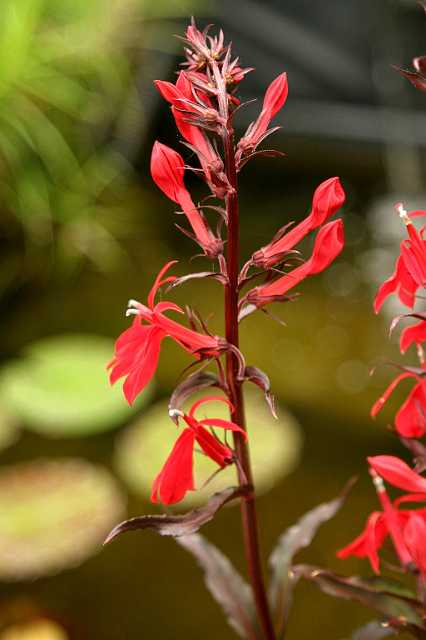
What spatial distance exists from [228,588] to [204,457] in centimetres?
50

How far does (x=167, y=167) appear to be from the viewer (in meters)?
0.37

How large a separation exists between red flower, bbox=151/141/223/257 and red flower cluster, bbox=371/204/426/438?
0.26 ft

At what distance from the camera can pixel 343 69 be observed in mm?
1893

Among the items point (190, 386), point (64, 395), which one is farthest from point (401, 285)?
point (64, 395)

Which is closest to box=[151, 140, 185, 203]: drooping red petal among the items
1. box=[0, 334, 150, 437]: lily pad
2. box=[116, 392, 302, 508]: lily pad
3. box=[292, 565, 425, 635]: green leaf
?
box=[292, 565, 425, 635]: green leaf

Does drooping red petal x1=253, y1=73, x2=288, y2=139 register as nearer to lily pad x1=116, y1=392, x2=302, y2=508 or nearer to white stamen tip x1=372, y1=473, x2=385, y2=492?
white stamen tip x1=372, y1=473, x2=385, y2=492

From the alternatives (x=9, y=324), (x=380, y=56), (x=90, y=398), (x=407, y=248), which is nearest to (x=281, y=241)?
(x=407, y=248)

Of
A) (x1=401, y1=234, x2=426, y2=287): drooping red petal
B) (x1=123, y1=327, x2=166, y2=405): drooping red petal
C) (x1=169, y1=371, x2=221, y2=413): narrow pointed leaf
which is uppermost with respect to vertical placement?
(x1=401, y1=234, x2=426, y2=287): drooping red petal

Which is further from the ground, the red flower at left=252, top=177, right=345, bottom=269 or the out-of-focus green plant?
the out-of-focus green plant

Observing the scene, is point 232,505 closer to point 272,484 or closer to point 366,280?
point 272,484

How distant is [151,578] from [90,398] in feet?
0.97

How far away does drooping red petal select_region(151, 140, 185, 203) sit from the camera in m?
0.36

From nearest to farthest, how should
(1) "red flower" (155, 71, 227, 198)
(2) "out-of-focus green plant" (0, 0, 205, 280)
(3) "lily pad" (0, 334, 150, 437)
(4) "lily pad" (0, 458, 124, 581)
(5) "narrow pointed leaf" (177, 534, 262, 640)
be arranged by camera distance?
(1) "red flower" (155, 71, 227, 198)
(5) "narrow pointed leaf" (177, 534, 262, 640)
(4) "lily pad" (0, 458, 124, 581)
(3) "lily pad" (0, 334, 150, 437)
(2) "out-of-focus green plant" (0, 0, 205, 280)

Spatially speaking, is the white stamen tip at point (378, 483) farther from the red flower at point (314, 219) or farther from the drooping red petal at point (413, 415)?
the red flower at point (314, 219)
